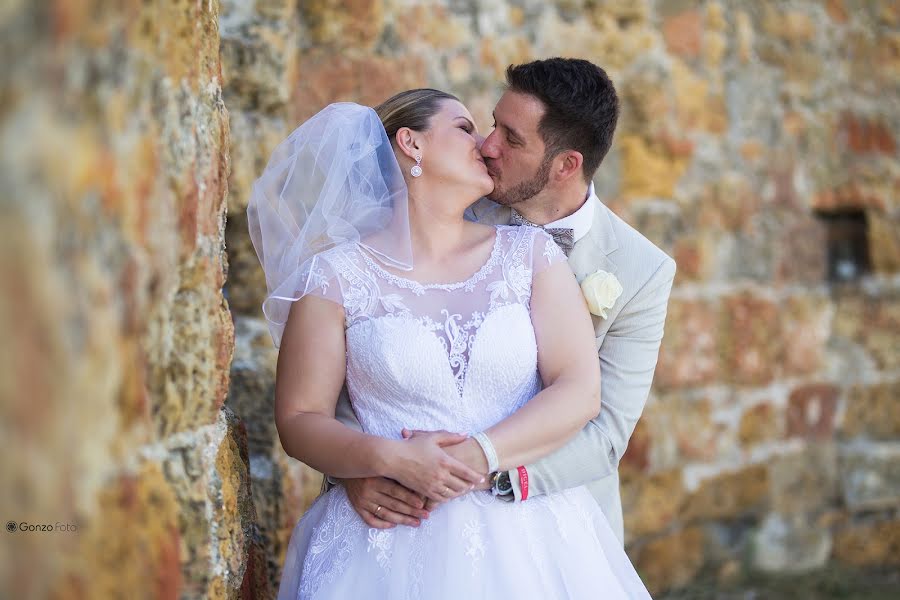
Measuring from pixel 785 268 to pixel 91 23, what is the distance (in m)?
Answer: 3.98

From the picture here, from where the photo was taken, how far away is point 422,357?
7.09 feet

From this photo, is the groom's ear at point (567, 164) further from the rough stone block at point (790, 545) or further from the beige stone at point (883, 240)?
the beige stone at point (883, 240)

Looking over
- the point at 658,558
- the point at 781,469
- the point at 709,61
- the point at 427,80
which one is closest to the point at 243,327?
the point at 427,80

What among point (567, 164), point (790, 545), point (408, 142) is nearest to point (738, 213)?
point (790, 545)

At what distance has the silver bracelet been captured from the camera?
2.08m

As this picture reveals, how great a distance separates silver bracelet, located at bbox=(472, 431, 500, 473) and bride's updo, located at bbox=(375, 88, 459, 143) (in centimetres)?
83

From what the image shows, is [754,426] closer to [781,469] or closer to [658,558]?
[781,469]

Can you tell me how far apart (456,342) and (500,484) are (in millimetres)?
324

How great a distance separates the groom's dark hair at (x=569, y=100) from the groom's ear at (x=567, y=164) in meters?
0.02

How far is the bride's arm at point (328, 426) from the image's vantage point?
80.0 inches

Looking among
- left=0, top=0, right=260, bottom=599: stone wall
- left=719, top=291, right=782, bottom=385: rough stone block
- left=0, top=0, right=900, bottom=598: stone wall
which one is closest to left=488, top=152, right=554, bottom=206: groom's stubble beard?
left=0, top=0, right=900, bottom=598: stone wall

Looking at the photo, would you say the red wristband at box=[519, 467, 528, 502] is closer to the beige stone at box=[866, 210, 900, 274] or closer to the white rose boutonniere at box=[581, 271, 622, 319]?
the white rose boutonniere at box=[581, 271, 622, 319]

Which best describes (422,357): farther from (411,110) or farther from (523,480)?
(411,110)

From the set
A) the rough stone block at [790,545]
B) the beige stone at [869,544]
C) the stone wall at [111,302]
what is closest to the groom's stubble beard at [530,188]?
the stone wall at [111,302]
